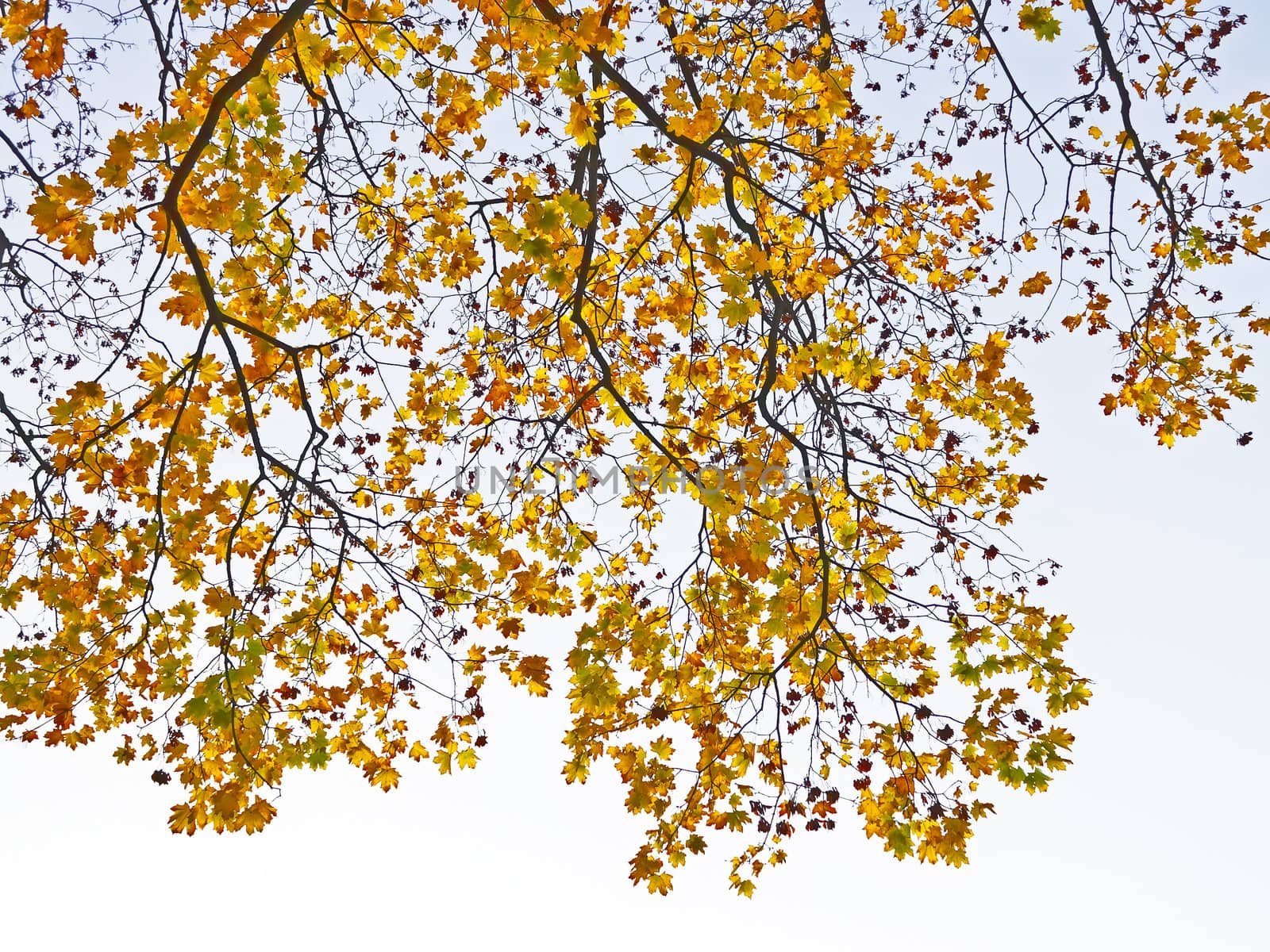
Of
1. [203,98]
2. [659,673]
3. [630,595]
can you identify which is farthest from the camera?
[630,595]

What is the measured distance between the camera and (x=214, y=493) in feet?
14.9

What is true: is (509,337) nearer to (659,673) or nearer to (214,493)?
(214,493)

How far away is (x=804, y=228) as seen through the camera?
18.6 feet

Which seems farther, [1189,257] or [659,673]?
[1189,257]

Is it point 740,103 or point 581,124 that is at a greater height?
point 740,103

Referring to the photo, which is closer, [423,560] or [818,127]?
[423,560]

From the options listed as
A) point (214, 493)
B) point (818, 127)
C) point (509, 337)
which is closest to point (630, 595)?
point (509, 337)

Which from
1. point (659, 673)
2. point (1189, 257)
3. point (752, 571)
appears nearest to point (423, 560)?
point (659, 673)

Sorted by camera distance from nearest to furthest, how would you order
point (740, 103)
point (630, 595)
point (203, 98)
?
point (740, 103) < point (203, 98) < point (630, 595)

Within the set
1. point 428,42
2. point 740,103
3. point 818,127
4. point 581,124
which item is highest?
point 428,42

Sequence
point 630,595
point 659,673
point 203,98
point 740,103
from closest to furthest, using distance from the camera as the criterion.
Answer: point 740,103, point 203,98, point 659,673, point 630,595

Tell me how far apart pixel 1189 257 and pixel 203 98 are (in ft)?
18.7

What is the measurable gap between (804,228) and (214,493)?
3992 mm

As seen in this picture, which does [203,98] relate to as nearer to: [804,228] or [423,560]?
[423,560]
